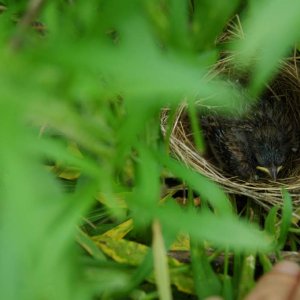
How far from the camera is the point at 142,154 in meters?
1.12

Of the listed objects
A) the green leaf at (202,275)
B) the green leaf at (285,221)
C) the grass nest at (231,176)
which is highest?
the grass nest at (231,176)

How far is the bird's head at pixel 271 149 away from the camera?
2.21 metres

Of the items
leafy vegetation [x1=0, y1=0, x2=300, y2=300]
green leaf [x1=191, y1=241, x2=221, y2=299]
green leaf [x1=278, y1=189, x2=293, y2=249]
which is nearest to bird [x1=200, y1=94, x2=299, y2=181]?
green leaf [x1=278, y1=189, x2=293, y2=249]

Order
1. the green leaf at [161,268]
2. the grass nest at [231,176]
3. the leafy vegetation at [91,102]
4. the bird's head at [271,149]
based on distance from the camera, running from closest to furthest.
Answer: the leafy vegetation at [91,102], the green leaf at [161,268], the grass nest at [231,176], the bird's head at [271,149]

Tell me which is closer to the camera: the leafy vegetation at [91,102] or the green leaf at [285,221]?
the leafy vegetation at [91,102]

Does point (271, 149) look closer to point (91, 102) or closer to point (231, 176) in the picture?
point (231, 176)

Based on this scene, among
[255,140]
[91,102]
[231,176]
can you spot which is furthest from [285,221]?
[91,102]

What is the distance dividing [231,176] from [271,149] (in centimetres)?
19

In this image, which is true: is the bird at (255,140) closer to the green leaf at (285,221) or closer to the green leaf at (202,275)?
the green leaf at (285,221)

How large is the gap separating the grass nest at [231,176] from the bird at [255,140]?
35 millimetres

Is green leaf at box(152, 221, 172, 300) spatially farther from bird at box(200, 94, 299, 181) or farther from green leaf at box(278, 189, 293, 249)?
bird at box(200, 94, 299, 181)

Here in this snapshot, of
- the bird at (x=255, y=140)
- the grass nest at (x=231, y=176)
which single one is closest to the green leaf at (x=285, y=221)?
the grass nest at (x=231, y=176)

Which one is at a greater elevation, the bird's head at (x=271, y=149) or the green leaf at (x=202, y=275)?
the bird's head at (x=271, y=149)

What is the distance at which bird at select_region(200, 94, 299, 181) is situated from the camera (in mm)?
2232
